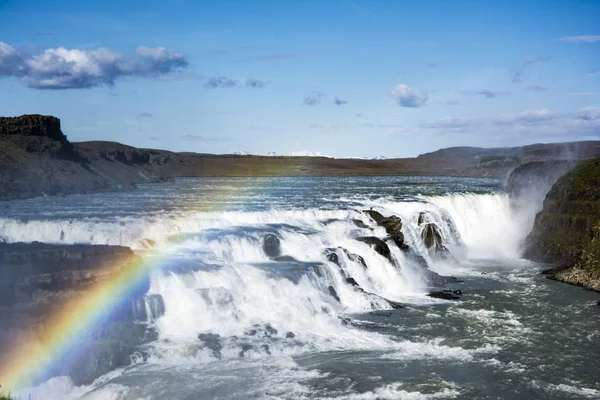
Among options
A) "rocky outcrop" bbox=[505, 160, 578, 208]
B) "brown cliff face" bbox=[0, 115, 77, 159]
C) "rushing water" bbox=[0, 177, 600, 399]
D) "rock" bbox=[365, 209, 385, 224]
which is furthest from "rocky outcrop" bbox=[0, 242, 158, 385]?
"brown cliff face" bbox=[0, 115, 77, 159]

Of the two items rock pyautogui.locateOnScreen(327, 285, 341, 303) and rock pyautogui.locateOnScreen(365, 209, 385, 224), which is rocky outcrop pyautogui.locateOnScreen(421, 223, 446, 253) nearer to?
rock pyautogui.locateOnScreen(365, 209, 385, 224)

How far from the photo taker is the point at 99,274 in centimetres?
1805

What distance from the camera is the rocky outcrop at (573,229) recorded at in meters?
24.8

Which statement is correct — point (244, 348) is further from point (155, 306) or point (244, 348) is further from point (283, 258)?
point (283, 258)

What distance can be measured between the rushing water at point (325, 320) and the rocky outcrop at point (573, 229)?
1.07 metres

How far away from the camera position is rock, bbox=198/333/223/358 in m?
15.9

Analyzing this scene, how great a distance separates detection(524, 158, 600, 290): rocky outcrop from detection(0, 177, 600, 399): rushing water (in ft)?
3.53

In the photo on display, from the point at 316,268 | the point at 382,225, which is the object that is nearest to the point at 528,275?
the point at 382,225

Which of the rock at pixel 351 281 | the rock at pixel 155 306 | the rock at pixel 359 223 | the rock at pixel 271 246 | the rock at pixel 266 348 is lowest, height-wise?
the rock at pixel 266 348

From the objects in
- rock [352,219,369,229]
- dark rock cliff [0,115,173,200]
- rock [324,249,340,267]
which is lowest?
rock [324,249,340,267]

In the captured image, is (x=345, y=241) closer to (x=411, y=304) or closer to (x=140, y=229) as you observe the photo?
(x=411, y=304)

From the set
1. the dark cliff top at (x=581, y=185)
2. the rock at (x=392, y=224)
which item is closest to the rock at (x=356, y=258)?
the rock at (x=392, y=224)

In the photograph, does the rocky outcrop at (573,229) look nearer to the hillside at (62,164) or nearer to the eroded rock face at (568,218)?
the eroded rock face at (568,218)

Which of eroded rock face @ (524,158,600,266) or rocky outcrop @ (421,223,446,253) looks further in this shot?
rocky outcrop @ (421,223,446,253)
